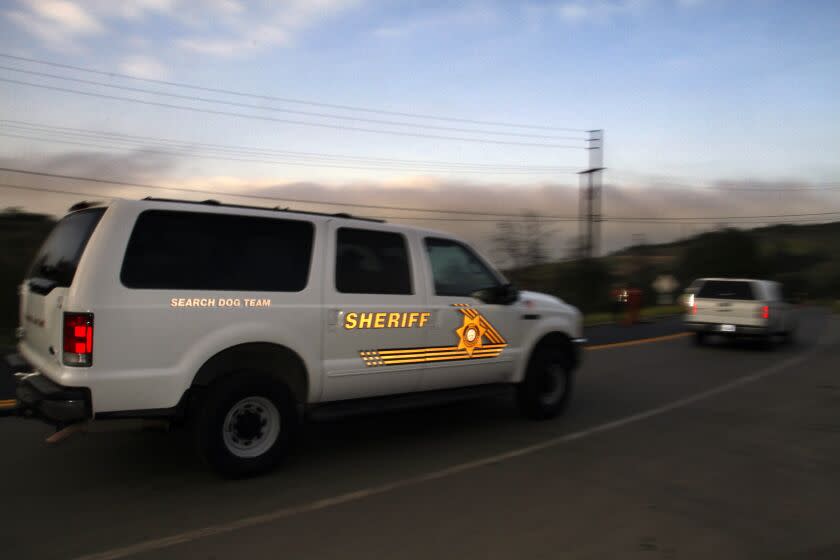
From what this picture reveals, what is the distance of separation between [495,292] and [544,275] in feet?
95.3

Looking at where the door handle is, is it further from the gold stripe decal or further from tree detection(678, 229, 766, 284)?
tree detection(678, 229, 766, 284)

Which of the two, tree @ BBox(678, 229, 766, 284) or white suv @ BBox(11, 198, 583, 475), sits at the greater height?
tree @ BBox(678, 229, 766, 284)

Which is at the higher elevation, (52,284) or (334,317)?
(52,284)

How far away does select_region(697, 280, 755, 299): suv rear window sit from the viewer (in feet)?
51.4

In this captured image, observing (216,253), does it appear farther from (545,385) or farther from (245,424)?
(545,385)

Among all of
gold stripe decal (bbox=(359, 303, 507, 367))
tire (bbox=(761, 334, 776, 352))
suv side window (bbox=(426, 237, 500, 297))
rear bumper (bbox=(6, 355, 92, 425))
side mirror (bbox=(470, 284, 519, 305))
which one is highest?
suv side window (bbox=(426, 237, 500, 297))

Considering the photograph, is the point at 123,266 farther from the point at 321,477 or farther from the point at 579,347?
the point at 579,347

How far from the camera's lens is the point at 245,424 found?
5.13 m

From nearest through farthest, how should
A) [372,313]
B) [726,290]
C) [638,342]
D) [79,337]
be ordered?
[79,337] → [372,313] → [638,342] → [726,290]

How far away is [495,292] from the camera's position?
669 cm

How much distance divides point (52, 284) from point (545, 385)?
A: 501 centimetres

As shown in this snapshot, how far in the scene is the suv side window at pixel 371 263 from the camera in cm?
566

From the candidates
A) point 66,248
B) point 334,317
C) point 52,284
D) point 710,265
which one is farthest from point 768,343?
point 710,265

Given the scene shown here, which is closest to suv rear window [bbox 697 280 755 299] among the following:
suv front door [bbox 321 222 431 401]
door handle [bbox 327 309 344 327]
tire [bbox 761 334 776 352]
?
tire [bbox 761 334 776 352]
